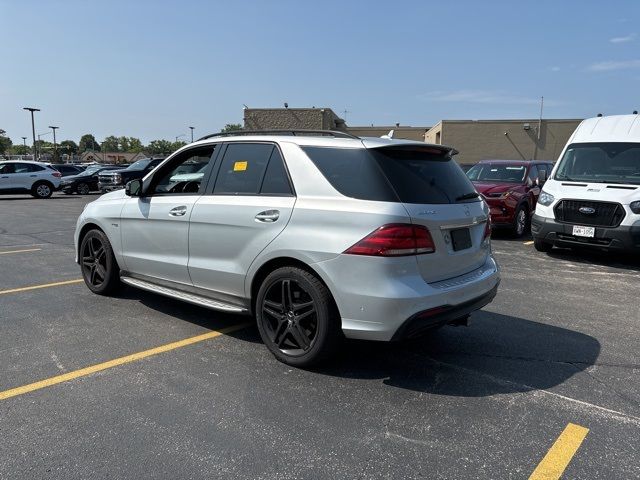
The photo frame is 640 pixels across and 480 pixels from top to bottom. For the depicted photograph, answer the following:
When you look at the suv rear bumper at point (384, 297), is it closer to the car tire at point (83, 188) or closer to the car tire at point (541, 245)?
the car tire at point (541, 245)

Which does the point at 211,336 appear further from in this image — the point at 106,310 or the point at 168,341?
the point at 106,310

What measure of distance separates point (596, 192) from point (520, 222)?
10.4 ft

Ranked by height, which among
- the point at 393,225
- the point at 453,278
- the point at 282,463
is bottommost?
the point at 282,463

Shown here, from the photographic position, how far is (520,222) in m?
11.2

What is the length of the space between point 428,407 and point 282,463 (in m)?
1.11

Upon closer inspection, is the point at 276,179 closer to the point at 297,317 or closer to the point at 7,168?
the point at 297,317

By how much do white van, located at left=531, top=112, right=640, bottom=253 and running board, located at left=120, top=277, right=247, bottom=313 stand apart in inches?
251

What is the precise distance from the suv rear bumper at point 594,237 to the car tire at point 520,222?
2.02 metres

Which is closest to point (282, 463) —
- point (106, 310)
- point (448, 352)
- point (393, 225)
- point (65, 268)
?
point (393, 225)

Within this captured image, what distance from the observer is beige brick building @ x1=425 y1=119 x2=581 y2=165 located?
36.2 metres

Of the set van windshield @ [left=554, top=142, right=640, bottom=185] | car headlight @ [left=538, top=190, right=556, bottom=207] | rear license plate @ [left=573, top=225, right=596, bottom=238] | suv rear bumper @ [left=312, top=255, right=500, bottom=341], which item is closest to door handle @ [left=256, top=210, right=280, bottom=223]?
suv rear bumper @ [left=312, top=255, right=500, bottom=341]

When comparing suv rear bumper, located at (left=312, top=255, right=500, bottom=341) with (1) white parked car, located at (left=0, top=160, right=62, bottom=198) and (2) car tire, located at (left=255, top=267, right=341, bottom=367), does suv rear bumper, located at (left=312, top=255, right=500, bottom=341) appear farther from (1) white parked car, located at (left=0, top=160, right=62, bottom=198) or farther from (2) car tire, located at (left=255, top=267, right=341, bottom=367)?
(1) white parked car, located at (left=0, top=160, right=62, bottom=198)

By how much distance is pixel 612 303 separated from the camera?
5.82 metres

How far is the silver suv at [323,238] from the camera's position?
11.0ft
